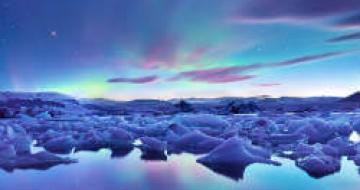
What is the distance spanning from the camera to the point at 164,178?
14.3 feet

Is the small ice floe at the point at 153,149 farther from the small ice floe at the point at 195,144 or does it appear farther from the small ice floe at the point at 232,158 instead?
the small ice floe at the point at 232,158

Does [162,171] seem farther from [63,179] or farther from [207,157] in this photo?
[63,179]

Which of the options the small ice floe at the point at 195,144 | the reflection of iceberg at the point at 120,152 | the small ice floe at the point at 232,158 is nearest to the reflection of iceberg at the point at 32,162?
the reflection of iceberg at the point at 120,152

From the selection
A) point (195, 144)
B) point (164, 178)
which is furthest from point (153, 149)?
point (164, 178)

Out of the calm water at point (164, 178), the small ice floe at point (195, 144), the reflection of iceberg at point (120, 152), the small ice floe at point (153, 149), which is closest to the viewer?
the calm water at point (164, 178)

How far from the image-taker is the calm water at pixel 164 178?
3.96 meters

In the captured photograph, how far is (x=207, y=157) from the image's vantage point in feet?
16.1

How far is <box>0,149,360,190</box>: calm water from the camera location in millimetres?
3960

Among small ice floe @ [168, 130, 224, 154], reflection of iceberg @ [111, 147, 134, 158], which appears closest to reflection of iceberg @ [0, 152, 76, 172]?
reflection of iceberg @ [111, 147, 134, 158]

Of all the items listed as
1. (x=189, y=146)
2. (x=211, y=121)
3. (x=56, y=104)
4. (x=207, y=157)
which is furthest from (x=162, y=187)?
(x=56, y=104)

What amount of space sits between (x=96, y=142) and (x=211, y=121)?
122 inches

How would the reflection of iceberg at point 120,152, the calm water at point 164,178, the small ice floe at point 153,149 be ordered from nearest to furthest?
the calm water at point 164,178 < the small ice floe at point 153,149 < the reflection of iceberg at point 120,152

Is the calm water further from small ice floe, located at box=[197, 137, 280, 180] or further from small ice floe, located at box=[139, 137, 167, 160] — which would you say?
small ice floe, located at box=[139, 137, 167, 160]

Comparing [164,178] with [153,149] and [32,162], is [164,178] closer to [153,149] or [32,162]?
[32,162]
